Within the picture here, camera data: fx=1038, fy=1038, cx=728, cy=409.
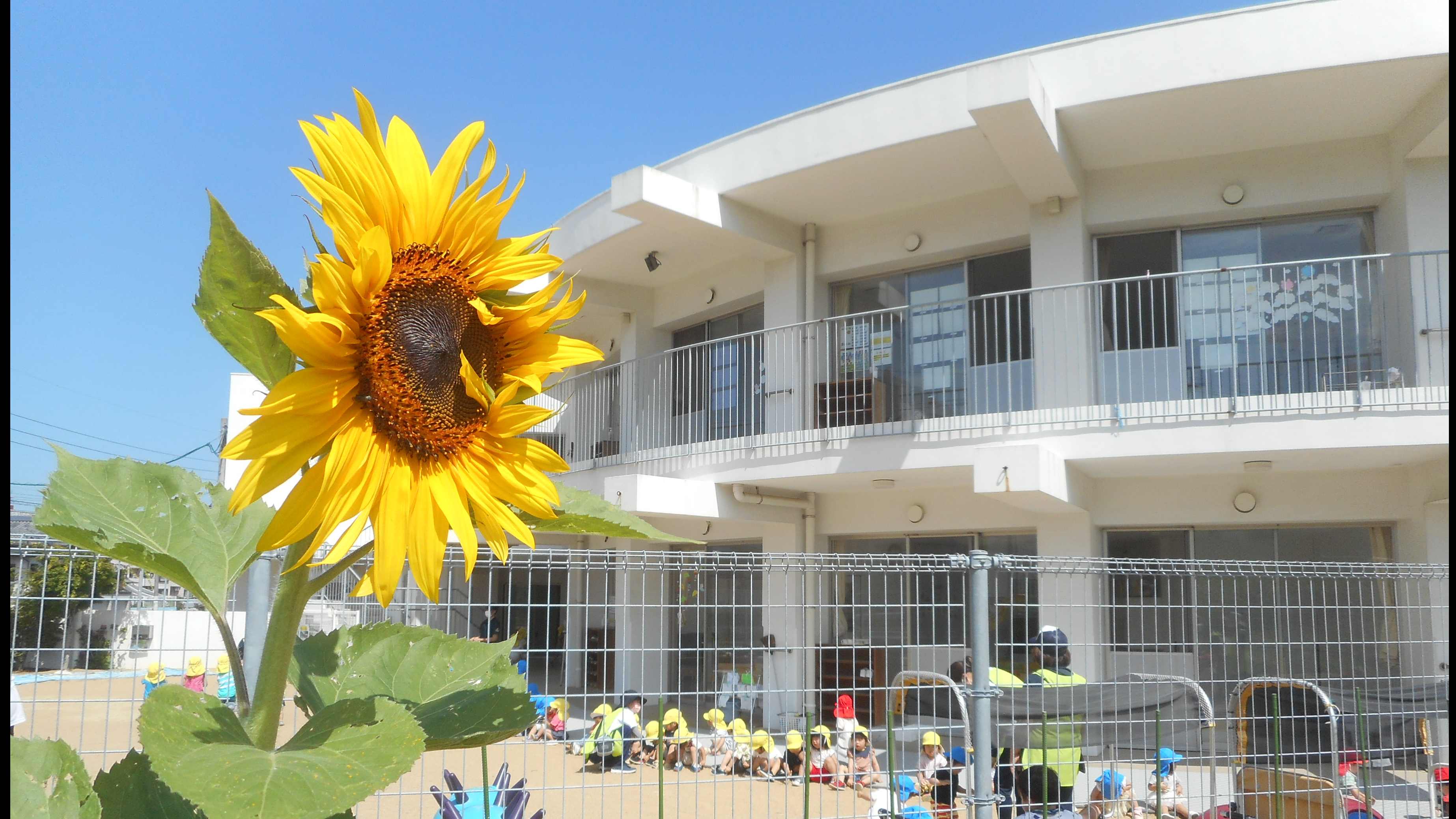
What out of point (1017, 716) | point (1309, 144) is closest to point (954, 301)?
point (1309, 144)

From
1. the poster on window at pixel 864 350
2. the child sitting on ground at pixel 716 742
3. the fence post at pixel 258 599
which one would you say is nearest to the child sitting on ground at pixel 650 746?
the child sitting on ground at pixel 716 742

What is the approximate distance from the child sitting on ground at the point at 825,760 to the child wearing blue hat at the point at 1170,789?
1636 mm

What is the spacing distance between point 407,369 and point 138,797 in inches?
18.8

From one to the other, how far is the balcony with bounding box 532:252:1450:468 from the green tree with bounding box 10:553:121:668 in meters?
8.53

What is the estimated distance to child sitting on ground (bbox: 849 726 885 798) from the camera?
498 cm

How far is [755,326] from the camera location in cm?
1571

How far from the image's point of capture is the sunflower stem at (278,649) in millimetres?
938

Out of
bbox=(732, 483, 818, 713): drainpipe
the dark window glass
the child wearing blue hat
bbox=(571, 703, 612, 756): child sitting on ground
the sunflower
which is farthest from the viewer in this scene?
bbox=(732, 483, 818, 713): drainpipe

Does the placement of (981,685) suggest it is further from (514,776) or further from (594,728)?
(514,776)

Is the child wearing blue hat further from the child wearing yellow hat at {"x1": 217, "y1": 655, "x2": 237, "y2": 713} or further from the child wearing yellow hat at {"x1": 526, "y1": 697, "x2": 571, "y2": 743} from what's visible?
the child wearing yellow hat at {"x1": 217, "y1": 655, "x2": 237, "y2": 713}

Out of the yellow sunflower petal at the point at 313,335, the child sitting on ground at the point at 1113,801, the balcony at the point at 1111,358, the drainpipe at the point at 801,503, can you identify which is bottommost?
the child sitting on ground at the point at 1113,801

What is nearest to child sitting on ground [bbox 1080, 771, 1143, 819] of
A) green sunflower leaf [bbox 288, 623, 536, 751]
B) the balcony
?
the balcony

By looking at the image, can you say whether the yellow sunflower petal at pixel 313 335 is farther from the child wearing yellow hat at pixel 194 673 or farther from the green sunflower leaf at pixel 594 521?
the child wearing yellow hat at pixel 194 673

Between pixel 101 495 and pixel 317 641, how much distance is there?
293 mm
